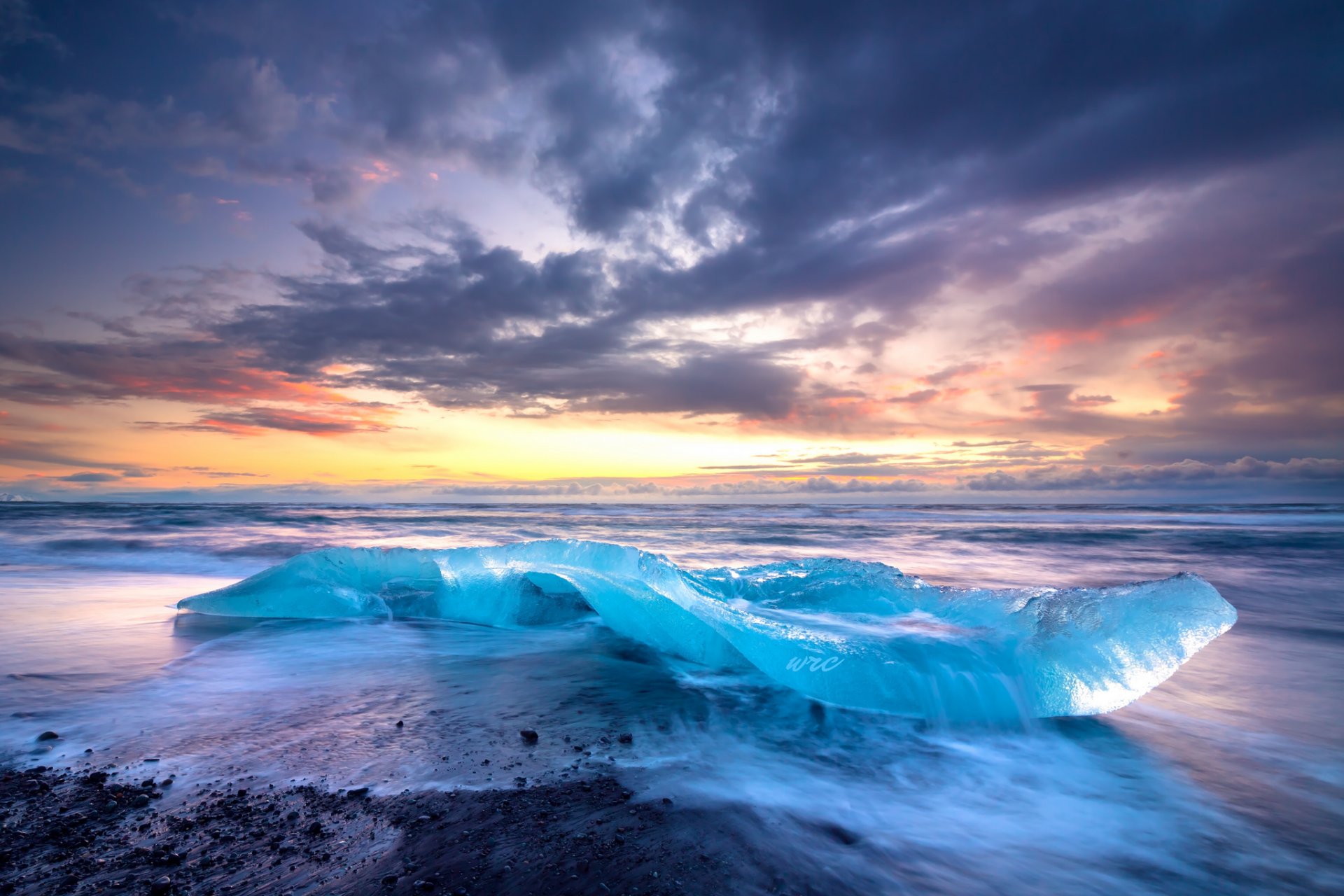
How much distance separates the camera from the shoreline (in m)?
1.39

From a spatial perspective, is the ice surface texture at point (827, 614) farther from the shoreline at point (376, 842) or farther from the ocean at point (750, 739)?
the shoreline at point (376, 842)

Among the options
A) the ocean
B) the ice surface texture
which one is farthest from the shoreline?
the ice surface texture

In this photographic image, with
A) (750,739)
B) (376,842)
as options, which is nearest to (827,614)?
(750,739)

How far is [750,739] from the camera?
2.42 meters

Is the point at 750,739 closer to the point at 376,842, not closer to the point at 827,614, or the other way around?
the point at 376,842

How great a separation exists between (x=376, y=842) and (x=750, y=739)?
1.40 metres

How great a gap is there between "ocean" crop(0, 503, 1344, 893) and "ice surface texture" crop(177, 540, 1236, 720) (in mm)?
144

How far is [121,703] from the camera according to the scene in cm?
263

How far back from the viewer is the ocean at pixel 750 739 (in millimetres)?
1711

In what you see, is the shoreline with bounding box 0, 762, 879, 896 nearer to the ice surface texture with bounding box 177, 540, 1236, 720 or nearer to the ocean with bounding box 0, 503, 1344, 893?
the ocean with bounding box 0, 503, 1344, 893

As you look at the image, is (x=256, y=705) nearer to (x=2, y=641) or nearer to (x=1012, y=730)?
(x=2, y=641)

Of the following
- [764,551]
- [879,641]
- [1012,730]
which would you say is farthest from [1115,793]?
[764,551]

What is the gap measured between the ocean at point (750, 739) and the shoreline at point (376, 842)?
11cm

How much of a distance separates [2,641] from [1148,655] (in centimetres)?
650
